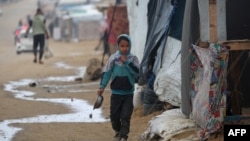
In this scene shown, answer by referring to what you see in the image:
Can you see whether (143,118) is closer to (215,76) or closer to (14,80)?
(215,76)

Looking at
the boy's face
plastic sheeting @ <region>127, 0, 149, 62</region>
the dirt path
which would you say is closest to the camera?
the boy's face

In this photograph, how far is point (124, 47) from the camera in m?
8.23

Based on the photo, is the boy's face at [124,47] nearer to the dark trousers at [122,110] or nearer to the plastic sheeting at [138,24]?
the dark trousers at [122,110]

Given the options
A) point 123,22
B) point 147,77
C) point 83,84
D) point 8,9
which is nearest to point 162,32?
point 147,77

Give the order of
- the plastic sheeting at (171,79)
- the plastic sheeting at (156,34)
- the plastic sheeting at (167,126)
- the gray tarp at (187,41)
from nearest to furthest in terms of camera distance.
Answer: the plastic sheeting at (167,126) < the gray tarp at (187,41) < the plastic sheeting at (171,79) < the plastic sheeting at (156,34)

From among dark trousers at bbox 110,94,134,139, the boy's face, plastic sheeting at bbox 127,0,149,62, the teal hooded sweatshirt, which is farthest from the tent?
plastic sheeting at bbox 127,0,149,62

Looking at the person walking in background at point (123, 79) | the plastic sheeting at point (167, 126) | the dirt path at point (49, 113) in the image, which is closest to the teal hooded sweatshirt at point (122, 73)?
the person walking in background at point (123, 79)

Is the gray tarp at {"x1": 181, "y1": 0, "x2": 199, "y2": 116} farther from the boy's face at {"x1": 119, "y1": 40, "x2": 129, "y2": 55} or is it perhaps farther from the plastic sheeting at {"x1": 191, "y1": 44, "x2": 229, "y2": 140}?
the boy's face at {"x1": 119, "y1": 40, "x2": 129, "y2": 55}

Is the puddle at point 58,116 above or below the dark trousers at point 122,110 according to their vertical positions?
below

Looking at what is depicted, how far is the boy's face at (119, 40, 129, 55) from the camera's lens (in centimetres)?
822

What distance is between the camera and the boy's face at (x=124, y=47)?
8.22 metres

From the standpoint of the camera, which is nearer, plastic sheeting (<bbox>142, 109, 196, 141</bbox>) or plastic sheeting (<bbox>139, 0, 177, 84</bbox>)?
plastic sheeting (<bbox>142, 109, 196, 141</bbox>)

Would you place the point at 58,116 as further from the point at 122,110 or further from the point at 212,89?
the point at 212,89

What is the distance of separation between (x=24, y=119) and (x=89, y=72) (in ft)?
20.1
